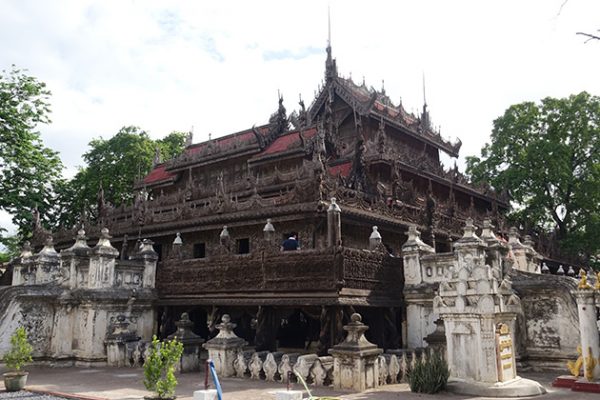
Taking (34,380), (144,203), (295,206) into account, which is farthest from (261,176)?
(34,380)

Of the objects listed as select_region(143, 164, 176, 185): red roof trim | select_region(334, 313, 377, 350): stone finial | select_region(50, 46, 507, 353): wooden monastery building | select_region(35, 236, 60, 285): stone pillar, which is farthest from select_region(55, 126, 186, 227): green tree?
select_region(334, 313, 377, 350): stone finial

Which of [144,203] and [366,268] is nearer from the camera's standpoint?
[366,268]

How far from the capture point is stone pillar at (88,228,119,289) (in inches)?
650

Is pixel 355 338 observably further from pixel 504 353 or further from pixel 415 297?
pixel 415 297

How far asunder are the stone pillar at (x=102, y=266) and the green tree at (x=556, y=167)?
25.7 m

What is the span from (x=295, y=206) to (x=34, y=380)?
9.01 metres

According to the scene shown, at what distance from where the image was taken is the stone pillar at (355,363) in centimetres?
1099

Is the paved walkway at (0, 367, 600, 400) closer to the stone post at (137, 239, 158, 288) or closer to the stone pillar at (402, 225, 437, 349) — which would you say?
the stone pillar at (402, 225, 437, 349)

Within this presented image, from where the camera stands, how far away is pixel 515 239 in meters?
21.0

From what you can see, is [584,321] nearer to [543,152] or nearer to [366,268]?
[366,268]

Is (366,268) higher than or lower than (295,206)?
lower

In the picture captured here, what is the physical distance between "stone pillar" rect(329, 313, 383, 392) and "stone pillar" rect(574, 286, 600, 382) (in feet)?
13.6

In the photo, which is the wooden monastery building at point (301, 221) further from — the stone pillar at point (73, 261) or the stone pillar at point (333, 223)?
the stone pillar at point (73, 261)

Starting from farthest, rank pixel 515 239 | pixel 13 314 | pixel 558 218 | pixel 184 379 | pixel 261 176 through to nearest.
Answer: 1. pixel 558 218
2. pixel 261 176
3. pixel 515 239
4. pixel 13 314
5. pixel 184 379
